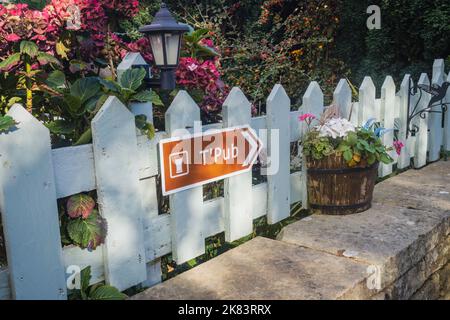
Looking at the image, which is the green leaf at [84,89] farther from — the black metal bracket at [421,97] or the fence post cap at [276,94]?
the black metal bracket at [421,97]

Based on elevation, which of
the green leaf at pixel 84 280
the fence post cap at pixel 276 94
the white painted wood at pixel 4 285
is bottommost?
the green leaf at pixel 84 280

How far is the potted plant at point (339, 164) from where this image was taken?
8.86ft

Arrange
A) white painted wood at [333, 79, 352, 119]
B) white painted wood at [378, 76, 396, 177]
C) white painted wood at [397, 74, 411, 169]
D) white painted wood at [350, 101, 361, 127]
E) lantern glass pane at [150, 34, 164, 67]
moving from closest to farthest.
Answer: lantern glass pane at [150, 34, 164, 67], white painted wood at [333, 79, 352, 119], white painted wood at [350, 101, 361, 127], white painted wood at [378, 76, 396, 177], white painted wood at [397, 74, 411, 169]

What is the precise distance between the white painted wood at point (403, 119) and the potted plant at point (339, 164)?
1.17m

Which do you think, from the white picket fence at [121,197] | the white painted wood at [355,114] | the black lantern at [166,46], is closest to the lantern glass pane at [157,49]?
the black lantern at [166,46]

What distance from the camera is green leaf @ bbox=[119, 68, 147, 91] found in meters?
2.04

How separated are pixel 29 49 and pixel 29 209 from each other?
2.44 feet

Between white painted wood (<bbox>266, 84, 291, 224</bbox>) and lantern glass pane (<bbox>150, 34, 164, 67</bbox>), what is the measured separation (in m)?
0.66

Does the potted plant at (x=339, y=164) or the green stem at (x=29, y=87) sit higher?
the green stem at (x=29, y=87)

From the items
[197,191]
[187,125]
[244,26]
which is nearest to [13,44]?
[187,125]

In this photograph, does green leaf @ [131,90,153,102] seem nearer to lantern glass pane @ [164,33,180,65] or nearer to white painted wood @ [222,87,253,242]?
lantern glass pane @ [164,33,180,65]

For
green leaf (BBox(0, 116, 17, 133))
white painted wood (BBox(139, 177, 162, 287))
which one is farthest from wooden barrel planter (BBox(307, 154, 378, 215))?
green leaf (BBox(0, 116, 17, 133))

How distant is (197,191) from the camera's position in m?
2.31

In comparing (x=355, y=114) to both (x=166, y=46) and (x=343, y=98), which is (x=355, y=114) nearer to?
(x=343, y=98)
